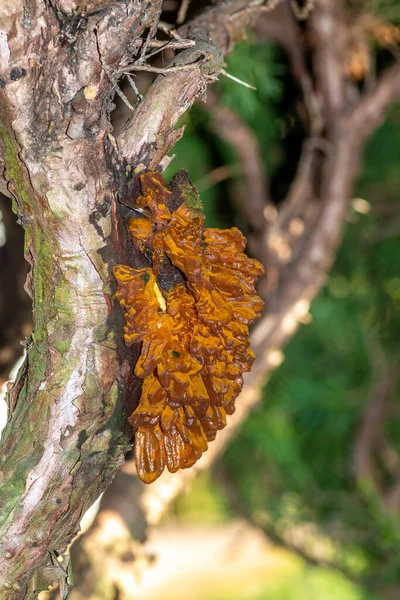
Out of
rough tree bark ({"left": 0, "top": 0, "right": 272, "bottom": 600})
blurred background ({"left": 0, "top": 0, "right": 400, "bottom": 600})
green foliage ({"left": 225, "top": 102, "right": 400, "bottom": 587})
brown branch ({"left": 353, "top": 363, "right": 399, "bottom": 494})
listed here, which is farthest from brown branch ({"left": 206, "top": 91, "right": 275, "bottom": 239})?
brown branch ({"left": 353, "top": 363, "right": 399, "bottom": 494})

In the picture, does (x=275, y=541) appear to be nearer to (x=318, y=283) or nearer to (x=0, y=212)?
(x=318, y=283)

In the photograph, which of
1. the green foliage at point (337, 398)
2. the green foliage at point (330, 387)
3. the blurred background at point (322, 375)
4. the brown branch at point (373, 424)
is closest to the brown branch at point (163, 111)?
the blurred background at point (322, 375)

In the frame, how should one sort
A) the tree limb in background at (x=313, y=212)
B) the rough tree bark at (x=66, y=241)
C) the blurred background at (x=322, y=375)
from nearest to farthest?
1. the rough tree bark at (x=66, y=241)
2. the tree limb in background at (x=313, y=212)
3. the blurred background at (x=322, y=375)

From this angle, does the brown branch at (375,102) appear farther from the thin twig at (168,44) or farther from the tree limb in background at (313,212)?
the thin twig at (168,44)

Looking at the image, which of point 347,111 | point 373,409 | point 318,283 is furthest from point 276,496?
point 347,111

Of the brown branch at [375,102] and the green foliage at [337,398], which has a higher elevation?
the brown branch at [375,102]

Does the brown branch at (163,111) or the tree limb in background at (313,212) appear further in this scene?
the tree limb in background at (313,212)

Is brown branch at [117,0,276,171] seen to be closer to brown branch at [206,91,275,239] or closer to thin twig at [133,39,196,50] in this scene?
thin twig at [133,39,196,50]
